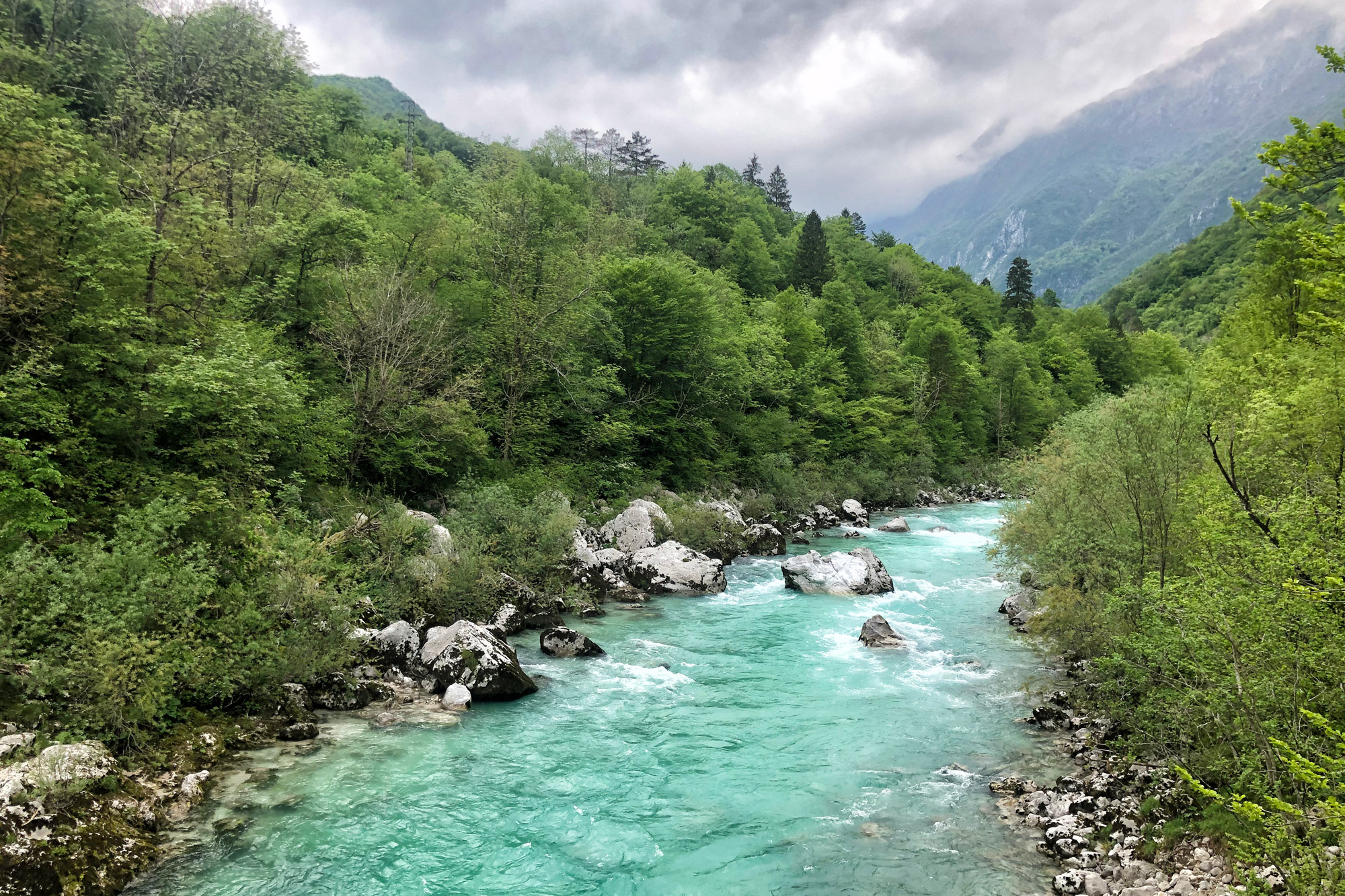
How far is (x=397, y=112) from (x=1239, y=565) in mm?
183665

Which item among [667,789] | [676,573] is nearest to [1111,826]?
[667,789]

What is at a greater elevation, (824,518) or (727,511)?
(727,511)

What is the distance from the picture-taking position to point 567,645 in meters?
16.0

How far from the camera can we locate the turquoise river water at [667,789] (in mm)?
8094

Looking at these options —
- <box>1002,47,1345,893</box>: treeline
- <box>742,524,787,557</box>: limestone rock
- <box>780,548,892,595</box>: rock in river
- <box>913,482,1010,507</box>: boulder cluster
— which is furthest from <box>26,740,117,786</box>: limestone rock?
<box>913,482,1010,507</box>: boulder cluster

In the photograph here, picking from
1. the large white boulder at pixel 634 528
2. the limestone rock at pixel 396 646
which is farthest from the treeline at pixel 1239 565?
the large white boulder at pixel 634 528

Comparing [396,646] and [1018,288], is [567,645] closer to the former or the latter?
[396,646]

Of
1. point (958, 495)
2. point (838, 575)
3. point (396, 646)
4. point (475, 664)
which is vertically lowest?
point (958, 495)

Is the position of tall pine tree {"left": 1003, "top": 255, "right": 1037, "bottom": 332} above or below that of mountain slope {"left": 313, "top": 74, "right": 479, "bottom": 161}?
below

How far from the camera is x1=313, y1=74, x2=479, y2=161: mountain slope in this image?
9962 cm

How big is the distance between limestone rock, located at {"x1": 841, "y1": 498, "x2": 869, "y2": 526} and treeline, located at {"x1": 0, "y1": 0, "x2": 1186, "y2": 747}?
5.24ft

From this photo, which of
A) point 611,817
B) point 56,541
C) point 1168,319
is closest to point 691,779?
point 611,817

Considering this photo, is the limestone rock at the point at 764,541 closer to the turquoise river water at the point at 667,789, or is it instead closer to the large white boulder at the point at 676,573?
the large white boulder at the point at 676,573

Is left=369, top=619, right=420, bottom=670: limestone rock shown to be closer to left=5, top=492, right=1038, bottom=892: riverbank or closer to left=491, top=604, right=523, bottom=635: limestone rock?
left=5, top=492, right=1038, bottom=892: riverbank
